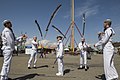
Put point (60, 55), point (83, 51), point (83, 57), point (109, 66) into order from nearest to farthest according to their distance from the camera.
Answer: point (109, 66)
point (60, 55)
point (83, 51)
point (83, 57)

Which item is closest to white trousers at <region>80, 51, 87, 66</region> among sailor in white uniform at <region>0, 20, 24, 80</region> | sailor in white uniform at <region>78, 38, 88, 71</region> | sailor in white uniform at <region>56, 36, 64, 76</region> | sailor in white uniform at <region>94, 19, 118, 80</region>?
sailor in white uniform at <region>78, 38, 88, 71</region>

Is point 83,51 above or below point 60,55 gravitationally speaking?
above

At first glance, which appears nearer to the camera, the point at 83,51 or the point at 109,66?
the point at 109,66

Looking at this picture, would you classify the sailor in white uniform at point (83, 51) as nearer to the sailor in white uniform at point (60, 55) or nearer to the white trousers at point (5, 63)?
the sailor in white uniform at point (60, 55)

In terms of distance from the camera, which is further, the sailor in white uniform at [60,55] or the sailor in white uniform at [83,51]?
the sailor in white uniform at [83,51]

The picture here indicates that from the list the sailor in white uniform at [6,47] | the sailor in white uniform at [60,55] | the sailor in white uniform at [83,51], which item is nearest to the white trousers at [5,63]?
the sailor in white uniform at [6,47]

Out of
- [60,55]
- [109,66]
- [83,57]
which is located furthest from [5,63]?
[83,57]

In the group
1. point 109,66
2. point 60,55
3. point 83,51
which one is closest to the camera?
point 109,66

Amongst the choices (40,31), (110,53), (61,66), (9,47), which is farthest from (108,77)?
(40,31)

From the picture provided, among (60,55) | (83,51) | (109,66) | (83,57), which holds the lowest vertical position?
(109,66)

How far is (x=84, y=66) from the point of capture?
1245 cm

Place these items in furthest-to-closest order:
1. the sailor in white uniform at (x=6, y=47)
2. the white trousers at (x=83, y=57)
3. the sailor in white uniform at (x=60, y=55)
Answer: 1. the white trousers at (x=83, y=57)
2. the sailor in white uniform at (x=60, y=55)
3. the sailor in white uniform at (x=6, y=47)

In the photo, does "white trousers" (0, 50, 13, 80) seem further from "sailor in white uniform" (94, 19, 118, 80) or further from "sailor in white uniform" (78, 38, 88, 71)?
"sailor in white uniform" (78, 38, 88, 71)

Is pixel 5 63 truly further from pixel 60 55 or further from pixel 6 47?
pixel 60 55
